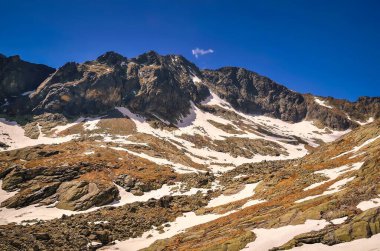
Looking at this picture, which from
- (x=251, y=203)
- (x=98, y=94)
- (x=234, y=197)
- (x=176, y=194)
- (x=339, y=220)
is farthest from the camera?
(x=98, y=94)

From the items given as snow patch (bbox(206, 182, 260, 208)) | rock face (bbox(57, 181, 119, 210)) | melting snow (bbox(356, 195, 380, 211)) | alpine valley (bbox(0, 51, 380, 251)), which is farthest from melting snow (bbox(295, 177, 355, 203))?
rock face (bbox(57, 181, 119, 210))

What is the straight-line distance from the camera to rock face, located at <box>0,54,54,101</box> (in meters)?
181

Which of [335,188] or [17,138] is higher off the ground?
[17,138]

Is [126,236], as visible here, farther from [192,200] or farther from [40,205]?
[40,205]

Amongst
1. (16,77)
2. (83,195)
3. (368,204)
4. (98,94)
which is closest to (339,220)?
(368,204)

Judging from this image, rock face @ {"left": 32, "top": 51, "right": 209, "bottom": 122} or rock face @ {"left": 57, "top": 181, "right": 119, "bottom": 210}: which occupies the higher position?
rock face @ {"left": 32, "top": 51, "right": 209, "bottom": 122}

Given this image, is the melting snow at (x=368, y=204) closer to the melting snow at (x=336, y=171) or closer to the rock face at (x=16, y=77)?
the melting snow at (x=336, y=171)

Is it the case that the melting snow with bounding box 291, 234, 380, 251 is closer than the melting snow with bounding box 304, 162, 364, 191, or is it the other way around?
the melting snow with bounding box 291, 234, 380, 251

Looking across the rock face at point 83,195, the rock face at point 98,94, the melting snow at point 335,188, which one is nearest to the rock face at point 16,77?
the rock face at point 98,94

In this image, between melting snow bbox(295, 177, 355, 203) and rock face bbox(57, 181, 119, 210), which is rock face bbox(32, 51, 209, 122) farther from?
melting snow bbox(295, 177, 355, 203)

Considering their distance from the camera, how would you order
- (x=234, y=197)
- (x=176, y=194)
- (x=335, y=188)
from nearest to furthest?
1. (x=335, y=188)
2. (x=234, y=197)
3. (x=176, y=194)

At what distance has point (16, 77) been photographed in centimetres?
18650

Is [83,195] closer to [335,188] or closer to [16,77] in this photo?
[335,188]

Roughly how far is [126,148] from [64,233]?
64.1 meters
